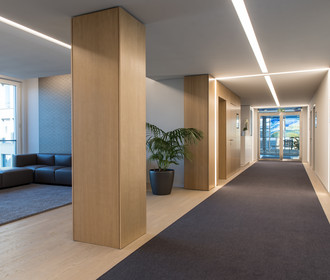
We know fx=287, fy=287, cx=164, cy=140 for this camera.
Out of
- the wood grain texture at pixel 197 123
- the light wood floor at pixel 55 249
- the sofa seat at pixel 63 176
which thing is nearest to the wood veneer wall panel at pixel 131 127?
the light wood floor at pixel 55 249

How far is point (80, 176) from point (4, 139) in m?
5.74

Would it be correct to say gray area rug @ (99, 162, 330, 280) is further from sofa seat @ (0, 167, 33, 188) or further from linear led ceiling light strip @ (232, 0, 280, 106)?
sofa seat @ (0, 167, 33, 188)

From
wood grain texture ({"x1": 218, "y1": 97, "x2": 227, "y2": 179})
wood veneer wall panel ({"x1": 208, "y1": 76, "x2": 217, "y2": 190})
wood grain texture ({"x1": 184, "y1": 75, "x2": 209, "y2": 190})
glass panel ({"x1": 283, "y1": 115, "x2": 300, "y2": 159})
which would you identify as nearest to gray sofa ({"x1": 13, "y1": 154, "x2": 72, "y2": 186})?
wood grain texture ({"x1": 184, "y1": 75, "x2": 209, "y2": 190})

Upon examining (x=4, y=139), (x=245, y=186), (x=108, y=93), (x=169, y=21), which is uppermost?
(x=169, y=21)

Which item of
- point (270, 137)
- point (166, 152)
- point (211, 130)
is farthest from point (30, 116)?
point (270, 137)

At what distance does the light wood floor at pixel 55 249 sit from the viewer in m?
2.44

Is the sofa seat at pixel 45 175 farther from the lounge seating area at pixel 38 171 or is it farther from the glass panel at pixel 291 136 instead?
the glass panel at pixel 291 136

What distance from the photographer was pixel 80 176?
10.3ft

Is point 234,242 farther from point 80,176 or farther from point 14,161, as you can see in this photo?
point 14,161

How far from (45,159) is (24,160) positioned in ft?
1.59

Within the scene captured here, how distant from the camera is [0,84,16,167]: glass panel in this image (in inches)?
302

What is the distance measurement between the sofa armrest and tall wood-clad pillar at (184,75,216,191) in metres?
4.01

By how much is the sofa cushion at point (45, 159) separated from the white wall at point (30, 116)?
61cm

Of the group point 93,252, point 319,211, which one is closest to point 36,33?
point 93,252
